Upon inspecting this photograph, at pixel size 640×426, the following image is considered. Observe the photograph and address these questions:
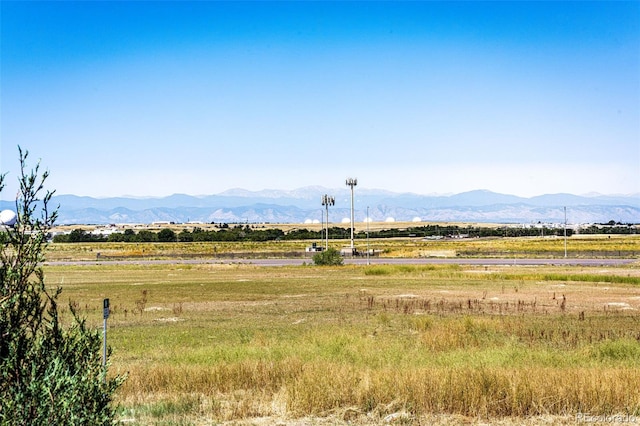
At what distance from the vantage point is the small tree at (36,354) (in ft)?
21.8

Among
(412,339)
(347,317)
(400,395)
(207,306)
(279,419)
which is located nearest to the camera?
(279,419)

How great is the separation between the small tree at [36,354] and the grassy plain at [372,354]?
2.19ft

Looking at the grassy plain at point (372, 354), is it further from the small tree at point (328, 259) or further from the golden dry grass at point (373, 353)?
the small tree at point (328, 259)

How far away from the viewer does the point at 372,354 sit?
17.9m

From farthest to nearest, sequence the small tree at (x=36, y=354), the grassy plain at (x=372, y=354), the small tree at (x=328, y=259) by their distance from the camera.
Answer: the small tree at (x=328, y=259) → the grassy plain at (x=372, y=354) → the small tree at (x=36, y=354)

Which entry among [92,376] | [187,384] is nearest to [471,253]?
[187,384]

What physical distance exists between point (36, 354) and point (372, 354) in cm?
1177

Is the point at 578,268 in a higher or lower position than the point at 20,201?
lower

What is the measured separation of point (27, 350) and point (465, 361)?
12.0 meters

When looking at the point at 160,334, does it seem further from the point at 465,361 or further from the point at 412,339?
the point at 465,361

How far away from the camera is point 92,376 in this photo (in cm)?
736

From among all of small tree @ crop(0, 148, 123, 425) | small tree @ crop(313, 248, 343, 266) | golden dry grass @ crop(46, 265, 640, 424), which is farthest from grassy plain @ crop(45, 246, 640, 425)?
small tree @ crop(313, 248, 343, 266)

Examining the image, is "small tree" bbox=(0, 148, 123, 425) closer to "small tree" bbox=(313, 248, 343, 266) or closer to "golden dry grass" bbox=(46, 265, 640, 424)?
"golden dry grass" bbox=(46, 265, 640, 424)

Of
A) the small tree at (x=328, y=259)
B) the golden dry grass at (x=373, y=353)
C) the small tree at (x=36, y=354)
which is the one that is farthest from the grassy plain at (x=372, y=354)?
the small tree at (x=328, y=259)
